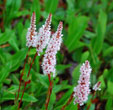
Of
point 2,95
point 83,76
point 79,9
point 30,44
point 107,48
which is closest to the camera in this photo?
point 83,76

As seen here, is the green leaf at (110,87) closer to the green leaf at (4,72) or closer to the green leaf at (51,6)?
the green leaf at (4,72)

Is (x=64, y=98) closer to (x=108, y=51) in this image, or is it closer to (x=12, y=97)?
(x=12, y=97)

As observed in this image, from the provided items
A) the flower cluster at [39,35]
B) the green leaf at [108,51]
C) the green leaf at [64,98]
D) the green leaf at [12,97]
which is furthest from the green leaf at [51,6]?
the flower cluster at [39,35]

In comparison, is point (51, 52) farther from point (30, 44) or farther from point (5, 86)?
point (5, 86)

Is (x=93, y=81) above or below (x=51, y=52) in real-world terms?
below

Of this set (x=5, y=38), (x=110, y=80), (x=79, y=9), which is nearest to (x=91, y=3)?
(x=79, y=9)

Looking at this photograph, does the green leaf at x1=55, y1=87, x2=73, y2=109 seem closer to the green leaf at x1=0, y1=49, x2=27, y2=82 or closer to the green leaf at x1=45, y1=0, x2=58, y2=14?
the green leaf at x1=0, y1=49, x2=27, y2=82

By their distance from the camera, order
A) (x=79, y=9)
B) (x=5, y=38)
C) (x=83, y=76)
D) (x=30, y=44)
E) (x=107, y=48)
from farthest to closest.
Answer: (x=79, y=9)
(x=107, y=48)
(x=5, y=38)
(x=30, y=44)
(x=83, y=76)

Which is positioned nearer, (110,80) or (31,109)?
(31,109)
